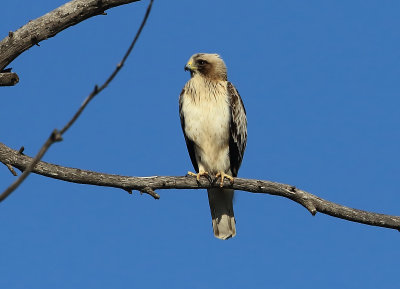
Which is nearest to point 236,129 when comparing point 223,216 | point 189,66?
Result: point 189,66

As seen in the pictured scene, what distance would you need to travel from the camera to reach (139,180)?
19.3 ft

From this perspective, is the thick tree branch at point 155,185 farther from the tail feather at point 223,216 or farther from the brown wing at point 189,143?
the tail feather at point 223,216

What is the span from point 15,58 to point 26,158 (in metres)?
1.07

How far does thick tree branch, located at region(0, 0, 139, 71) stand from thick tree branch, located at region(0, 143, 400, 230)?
3.19 ft

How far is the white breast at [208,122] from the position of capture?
716cm

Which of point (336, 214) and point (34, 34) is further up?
point (34, 34)

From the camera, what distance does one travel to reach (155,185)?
597 centimetres

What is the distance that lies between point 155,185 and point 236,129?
1689 mm

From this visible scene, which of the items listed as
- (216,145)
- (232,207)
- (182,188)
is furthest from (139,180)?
(232,207)

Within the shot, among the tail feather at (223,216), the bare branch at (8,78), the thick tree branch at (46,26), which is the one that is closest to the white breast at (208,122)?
the tail feather at (223,216)

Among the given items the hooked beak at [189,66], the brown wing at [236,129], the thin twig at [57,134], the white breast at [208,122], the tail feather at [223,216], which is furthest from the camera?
the tail feather at [223,216]

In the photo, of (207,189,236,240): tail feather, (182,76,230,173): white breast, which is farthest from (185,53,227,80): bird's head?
(207,189,236,240): tail feather

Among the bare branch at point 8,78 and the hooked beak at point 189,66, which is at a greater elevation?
the hooked beak at point 189,66

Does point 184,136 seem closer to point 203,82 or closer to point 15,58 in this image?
point 203,82
